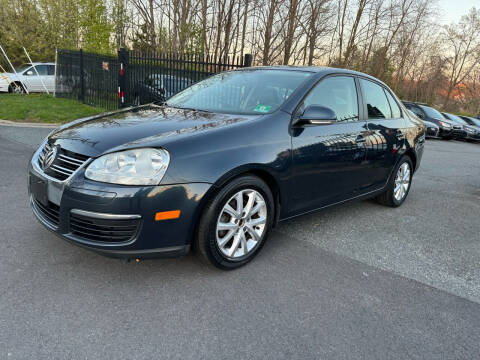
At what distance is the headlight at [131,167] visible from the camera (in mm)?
2396

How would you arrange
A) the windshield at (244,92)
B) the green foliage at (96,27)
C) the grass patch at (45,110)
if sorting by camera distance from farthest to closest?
the green foliage at (96,27)
the grass patch at (45,110)
the windshield at (244,92)

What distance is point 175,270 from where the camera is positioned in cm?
290

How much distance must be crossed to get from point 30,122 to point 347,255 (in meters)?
8.72

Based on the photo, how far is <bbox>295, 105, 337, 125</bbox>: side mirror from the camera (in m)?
3.16

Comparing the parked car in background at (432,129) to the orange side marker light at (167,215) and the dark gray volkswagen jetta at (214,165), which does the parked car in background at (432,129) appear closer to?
the dark gray volkswagen jetta at (214,165)

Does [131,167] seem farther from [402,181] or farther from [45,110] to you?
[45,110]

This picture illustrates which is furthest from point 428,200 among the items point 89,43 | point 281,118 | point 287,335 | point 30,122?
point 89,43

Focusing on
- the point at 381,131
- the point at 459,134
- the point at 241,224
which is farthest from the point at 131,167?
the point at 459,134

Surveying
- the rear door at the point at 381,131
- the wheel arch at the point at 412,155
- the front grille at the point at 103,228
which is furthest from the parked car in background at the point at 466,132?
the front grille at the point at 103,228

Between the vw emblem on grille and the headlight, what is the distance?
453 mm

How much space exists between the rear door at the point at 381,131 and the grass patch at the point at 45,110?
7.99m

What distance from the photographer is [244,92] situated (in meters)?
3.62

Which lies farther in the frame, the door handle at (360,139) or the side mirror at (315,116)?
the door handle at (360,139)

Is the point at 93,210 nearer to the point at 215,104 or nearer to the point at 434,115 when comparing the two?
the point at 215,104
